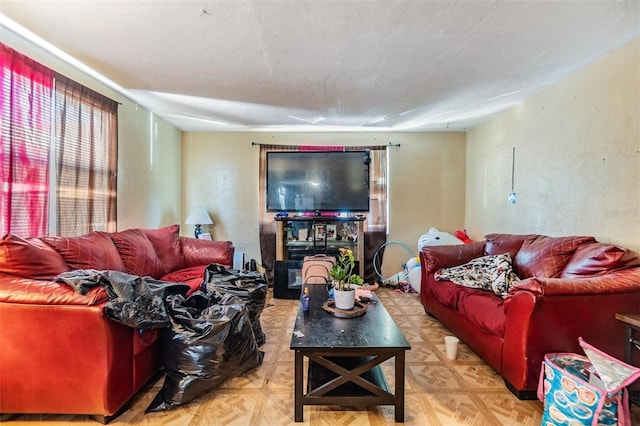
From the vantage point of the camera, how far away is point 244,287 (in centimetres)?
219

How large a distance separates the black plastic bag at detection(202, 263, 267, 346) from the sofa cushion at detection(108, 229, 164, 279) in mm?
552

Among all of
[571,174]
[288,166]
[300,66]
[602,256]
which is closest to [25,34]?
[300,66]

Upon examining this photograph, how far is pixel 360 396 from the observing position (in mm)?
1503

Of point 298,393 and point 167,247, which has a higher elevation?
point 167,247

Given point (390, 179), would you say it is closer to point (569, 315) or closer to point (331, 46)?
point (331, 46)

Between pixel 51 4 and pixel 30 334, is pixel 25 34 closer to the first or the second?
pixel 51 4

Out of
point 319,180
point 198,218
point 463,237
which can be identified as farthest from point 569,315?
point 198,218

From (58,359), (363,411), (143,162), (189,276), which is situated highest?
(143,162)

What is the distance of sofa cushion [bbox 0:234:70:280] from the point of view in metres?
1.48

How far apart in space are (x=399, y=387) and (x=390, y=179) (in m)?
3.12

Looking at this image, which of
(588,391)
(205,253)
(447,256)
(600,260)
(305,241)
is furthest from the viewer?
(305,241)

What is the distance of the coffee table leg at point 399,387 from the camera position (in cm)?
146

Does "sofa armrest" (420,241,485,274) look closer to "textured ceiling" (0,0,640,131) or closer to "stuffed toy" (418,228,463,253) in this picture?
"stuffed toy" (418,228,463,253)

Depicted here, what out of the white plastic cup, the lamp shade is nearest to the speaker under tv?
the lamp shade
